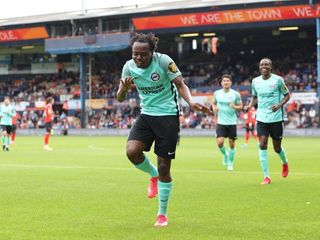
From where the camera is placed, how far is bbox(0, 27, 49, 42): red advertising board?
6125cm

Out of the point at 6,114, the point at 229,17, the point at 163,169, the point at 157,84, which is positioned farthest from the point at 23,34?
the point at 163,169

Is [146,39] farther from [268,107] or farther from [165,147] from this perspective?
[268,107]

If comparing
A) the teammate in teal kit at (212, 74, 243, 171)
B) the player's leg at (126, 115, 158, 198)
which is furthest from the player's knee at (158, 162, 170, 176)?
the teammate in teal kit at (212, 74, 243, 171)

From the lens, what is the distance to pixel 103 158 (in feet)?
79.5

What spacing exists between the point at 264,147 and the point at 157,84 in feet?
19.3

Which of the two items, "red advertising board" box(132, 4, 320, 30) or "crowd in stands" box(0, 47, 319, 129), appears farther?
"crowd in stands" box(0, 47, 319, 129)

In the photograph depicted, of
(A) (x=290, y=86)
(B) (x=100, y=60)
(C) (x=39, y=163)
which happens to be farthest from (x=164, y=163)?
(B) (x=100, y=60)

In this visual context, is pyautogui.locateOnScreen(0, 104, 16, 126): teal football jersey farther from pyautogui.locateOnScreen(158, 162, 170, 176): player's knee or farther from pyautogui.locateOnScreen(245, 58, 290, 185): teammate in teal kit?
pyautogui.locateOnScreen(158, 162, 170, 176): player's knee

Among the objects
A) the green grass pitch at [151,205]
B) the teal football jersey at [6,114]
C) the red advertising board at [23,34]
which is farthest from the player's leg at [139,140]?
the red advertising board at [23,34]

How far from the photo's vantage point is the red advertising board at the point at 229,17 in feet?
163

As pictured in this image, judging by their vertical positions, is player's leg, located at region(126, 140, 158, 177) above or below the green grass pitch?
above

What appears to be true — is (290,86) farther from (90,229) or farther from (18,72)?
(90,229)

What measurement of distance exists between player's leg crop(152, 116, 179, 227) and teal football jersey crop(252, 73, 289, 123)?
564cm

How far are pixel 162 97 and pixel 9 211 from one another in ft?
9.37
